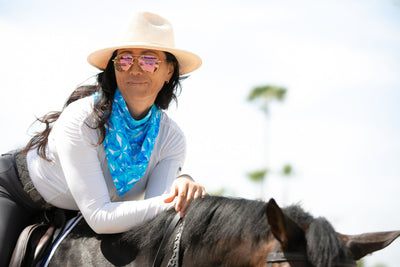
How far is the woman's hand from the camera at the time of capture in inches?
124

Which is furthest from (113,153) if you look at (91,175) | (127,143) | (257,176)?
(257,176)

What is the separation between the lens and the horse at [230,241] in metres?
2.55

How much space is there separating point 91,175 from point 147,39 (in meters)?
1.04

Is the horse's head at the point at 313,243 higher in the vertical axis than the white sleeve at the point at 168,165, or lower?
lower

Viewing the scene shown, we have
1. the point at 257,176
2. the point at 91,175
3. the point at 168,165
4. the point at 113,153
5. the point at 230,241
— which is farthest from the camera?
the point at 257,176

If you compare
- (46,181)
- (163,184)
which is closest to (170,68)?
(163,184)

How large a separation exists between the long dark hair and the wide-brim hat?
0.24 feet

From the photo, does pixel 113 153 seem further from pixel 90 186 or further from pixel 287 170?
pixel 287 170

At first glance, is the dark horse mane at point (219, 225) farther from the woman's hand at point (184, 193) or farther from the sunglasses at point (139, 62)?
the sunglasses at point (139, 62)

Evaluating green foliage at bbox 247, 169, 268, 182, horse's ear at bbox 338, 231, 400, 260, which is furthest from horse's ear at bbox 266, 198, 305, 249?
green foliage at bbox 247, 169, 268, 182

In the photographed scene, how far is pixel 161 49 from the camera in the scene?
3738mm

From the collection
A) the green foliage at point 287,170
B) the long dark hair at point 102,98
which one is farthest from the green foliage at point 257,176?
the long dark hair at point 102,98

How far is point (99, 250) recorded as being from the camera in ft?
11.0

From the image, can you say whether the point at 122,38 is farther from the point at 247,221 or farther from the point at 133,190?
the point at 247,221
